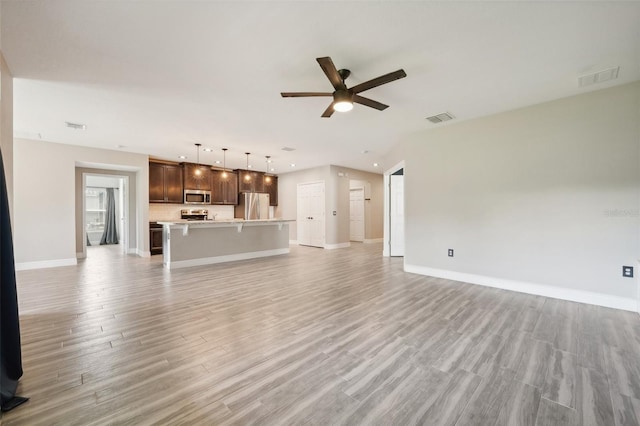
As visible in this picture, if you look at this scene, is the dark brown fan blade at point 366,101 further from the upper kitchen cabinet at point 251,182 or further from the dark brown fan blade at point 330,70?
the upper kitchen cabinet at point 251,182

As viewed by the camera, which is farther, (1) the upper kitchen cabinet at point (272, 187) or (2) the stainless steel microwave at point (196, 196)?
(1) the upper kitchen cabinet at point (272, 187)

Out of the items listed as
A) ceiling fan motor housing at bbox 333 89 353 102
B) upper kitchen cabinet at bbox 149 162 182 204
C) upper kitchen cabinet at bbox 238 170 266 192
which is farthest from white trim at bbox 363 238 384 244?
ceiling fan motor housing at bbox 333 89 353 102

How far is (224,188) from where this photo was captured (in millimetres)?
8594

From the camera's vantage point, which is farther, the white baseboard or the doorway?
the doorway

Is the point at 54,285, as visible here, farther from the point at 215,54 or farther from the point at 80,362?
the point at 215,54

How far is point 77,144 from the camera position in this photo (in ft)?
18.5

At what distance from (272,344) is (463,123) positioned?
4.35 meters

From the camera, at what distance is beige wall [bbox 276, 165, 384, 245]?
819 centimetres

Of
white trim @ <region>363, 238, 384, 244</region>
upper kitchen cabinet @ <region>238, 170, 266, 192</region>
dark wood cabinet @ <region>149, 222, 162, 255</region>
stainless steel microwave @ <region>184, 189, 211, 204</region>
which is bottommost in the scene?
white trim @ <region>363, 238, 384, 244</region>

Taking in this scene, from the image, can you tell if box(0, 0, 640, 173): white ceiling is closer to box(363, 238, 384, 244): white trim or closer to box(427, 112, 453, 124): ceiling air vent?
box(427, 112, 453, 124): ceiling air vent

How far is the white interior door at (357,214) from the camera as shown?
976cm

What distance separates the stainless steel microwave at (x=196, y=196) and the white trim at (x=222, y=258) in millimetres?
2897

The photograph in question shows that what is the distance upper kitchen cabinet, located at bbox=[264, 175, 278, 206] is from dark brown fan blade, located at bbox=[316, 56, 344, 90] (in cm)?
735

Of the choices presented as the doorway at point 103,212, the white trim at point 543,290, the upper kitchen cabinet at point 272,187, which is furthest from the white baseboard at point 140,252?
the white trim at point 543,290
